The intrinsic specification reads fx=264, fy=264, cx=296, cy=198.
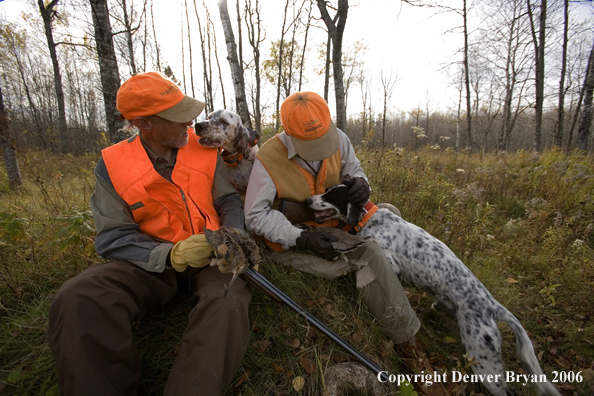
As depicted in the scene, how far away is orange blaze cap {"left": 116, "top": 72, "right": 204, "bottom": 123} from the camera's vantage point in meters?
1.89

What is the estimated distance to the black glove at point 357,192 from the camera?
234 centimetres

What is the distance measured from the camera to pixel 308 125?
2.14m

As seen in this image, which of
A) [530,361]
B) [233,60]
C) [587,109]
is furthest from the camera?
[587,109]

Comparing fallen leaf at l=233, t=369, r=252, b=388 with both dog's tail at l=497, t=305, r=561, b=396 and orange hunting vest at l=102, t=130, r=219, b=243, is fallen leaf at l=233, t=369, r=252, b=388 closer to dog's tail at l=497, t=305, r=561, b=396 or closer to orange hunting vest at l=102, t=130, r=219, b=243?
orange hunting vest at l=102, t=130, r=219, b=243

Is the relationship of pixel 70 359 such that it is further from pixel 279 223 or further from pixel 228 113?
pixel 228 113

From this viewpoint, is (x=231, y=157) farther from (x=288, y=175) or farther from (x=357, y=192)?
(x=357, y=192)

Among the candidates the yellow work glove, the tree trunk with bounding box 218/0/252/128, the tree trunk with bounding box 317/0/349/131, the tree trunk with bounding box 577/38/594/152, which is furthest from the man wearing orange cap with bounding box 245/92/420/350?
the tree trunk with bounding box 577/38/594/152

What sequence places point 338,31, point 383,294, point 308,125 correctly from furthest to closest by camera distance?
point 338,31, point 308,125, point 383,294

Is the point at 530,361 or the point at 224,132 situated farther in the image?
the point at 224,132

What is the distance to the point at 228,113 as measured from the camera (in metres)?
2.63

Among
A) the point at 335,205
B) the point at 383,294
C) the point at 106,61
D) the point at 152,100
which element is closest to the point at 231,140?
the point at 152,100

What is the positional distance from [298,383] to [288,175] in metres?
1.54

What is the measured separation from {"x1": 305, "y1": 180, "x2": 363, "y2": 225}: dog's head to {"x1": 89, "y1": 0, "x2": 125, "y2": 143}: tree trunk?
139 inches

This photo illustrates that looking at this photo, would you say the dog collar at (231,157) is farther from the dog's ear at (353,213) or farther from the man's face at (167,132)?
the dog's ear at (353,213)
